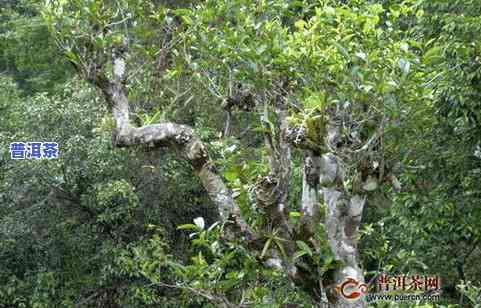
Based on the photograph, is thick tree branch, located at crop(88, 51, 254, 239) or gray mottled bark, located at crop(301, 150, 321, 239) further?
thick tree branch, located at crop(88, 51, 254, 239)

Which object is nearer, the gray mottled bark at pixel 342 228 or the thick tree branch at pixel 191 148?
the gray mottled bark at pixel 342 228

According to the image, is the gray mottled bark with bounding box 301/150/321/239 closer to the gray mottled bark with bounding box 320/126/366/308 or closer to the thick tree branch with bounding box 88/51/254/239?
the gray mottled bark with bounding box 320/126/366/308

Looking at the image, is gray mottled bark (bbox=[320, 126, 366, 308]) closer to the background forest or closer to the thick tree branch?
the background forest

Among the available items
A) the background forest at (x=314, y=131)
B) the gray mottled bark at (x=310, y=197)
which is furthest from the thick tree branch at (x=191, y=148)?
the gray mottled bark at (x=310, y=197)

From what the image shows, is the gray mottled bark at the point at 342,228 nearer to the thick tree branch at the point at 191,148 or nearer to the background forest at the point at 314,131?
the background forest at the point at 314,131

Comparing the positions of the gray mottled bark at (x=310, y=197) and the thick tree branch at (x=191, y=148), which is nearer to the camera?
the gray mottled bark at (x=310, y=197)

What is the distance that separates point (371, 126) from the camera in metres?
2.59

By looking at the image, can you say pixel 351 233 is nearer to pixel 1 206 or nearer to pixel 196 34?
pixel 196 34

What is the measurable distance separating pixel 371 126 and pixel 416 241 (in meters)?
1.22

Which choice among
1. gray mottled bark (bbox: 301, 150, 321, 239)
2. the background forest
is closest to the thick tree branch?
the background forest

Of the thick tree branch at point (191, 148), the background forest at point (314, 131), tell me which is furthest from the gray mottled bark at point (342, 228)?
the thick tree branch at point (191, 148)

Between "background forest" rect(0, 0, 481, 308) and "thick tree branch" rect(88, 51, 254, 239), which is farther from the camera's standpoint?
"thick tree branch" rect(88, 51, 254, 239)

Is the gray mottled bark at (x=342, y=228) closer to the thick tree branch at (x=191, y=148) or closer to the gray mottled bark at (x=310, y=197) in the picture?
the gray mottled bark at (x=310, y=197)

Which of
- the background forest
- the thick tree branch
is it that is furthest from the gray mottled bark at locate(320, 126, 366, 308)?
the thick tree branch
